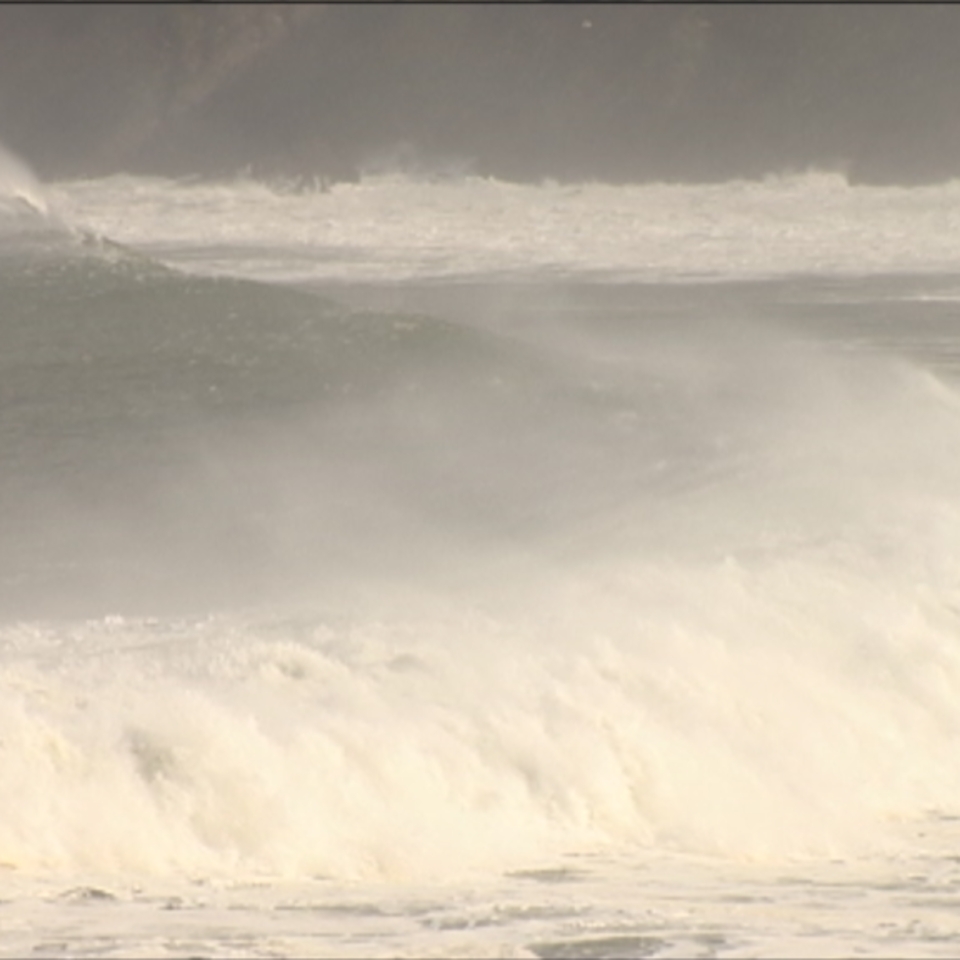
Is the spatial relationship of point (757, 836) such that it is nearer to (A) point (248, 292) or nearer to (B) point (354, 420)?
(B) point (354, 420)

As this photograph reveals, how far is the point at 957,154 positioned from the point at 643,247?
13845 mm

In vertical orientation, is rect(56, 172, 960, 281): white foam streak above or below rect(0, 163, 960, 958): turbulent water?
above

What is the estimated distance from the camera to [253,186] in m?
41.5

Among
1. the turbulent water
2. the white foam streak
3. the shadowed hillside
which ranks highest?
the shadowed hillside

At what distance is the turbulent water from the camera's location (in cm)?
765

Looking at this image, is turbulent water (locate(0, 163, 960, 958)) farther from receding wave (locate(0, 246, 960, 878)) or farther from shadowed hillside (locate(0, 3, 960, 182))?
shadowed hillside (locate(0, 3, 960, 182))

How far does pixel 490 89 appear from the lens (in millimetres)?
47531

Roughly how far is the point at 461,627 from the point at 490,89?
3787 centimetres

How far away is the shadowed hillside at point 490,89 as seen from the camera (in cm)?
4428

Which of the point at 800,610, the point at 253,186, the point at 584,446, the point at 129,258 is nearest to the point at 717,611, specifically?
the point at 800,610

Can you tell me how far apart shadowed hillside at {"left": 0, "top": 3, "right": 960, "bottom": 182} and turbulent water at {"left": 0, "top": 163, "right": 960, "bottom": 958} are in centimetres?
2260

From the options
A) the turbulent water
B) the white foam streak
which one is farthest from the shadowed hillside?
the turbulent water

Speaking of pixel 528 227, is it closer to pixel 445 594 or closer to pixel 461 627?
pixel 445 594

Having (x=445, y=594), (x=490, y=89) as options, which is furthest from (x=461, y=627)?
(x=490, y=89)
